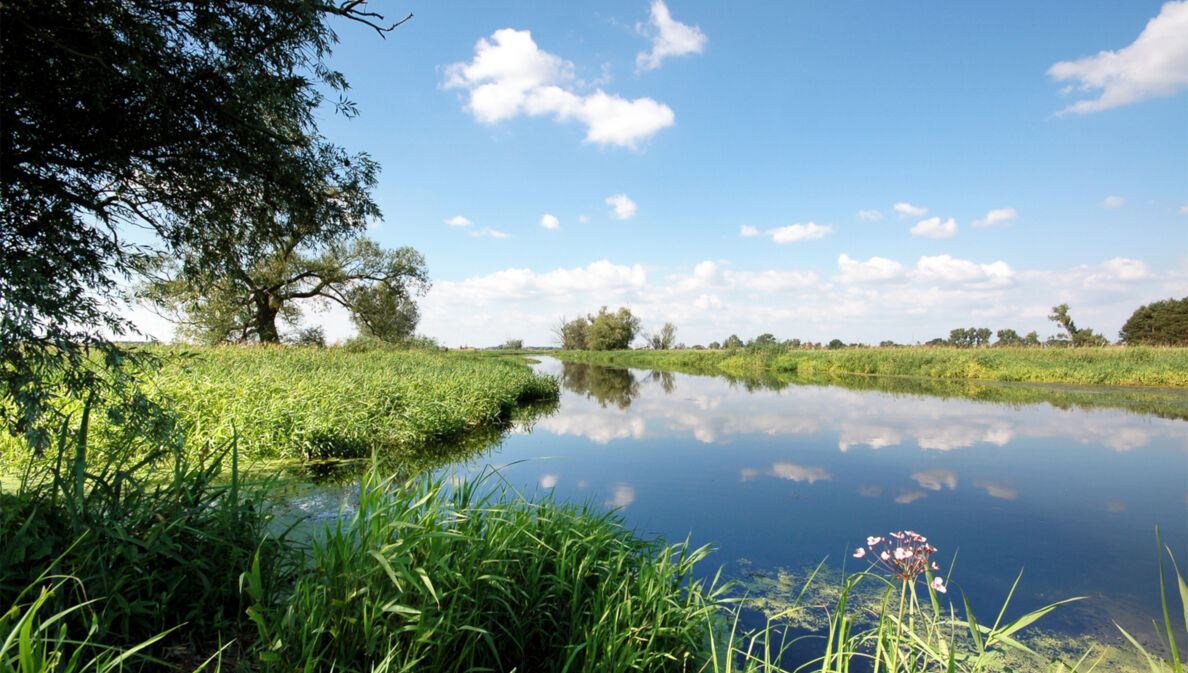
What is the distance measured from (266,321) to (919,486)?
20.8 m

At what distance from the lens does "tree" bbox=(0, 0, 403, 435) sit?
2.77 meters

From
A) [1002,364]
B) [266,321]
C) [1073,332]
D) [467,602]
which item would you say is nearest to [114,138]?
[467,602]

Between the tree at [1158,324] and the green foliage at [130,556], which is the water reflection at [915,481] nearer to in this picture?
the green foliage at [130,556]

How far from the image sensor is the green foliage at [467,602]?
204 centimetres

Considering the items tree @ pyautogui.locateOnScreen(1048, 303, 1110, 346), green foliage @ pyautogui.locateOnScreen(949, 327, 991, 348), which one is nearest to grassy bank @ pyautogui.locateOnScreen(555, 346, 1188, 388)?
tree @ pyautogui.locateOnScreen(1048, 303, 1110, 346)

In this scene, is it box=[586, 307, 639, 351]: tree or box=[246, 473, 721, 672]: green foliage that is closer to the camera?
box=[246, 473, 721, 672]: green foliage

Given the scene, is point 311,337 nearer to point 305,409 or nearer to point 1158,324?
point 305,409

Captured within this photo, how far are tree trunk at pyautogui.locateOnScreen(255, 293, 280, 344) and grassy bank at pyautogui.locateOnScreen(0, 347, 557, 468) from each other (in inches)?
308

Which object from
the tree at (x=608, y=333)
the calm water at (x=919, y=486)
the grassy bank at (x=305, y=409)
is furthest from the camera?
the tree at (x=608, y=333)

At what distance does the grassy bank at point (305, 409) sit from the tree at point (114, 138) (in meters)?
1.02

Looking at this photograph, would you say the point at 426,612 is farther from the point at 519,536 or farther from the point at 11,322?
the point at 11,322

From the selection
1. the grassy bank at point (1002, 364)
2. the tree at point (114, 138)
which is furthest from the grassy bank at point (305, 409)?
the grassy bank at point (1002, 364)

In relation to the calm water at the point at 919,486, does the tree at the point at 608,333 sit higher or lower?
higher

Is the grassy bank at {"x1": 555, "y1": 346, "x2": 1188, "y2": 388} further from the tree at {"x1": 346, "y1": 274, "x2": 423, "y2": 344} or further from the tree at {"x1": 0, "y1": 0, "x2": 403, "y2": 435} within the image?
the tree at {"x1": 0, "y1": 0, "x2": 403, "y2": 435}
